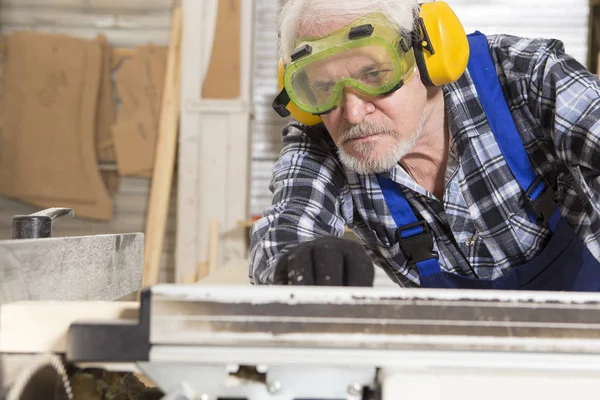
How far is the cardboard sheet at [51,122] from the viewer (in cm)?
462

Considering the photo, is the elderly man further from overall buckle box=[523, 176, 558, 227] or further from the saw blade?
the saw blade

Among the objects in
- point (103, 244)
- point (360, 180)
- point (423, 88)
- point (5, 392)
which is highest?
point (423, 88)

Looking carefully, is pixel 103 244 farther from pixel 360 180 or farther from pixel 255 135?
pixel 255 135

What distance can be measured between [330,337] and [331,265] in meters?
0.20

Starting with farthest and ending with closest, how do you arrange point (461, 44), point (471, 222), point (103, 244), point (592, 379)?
point (471, 222), point (461, 44), point (103, 244), point (592, 379)

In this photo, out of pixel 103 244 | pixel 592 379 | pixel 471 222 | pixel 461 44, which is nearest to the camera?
pixel 592 379

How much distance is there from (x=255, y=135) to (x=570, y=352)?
4186 mm

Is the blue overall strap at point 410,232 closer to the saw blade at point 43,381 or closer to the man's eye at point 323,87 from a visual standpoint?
the man's eye at point 323,87

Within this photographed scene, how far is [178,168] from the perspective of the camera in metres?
4.66

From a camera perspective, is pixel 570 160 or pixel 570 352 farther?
pixel 570 160

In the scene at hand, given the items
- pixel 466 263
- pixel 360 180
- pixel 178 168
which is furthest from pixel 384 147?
pixel 178 168

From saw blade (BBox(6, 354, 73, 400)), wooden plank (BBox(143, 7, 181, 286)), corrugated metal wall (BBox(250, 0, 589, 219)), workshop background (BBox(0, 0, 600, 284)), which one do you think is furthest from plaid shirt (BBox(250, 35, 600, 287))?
corrugated metal wall (BBox(250, 0, 589, 219))

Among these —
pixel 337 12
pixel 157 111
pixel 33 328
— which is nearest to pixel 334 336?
pixel 33 328

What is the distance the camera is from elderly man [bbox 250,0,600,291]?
1448 mm
